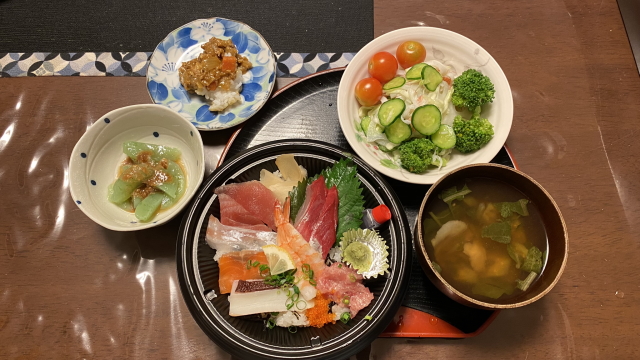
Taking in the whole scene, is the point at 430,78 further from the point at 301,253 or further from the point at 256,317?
the point at 256,317

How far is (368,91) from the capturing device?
192 cm

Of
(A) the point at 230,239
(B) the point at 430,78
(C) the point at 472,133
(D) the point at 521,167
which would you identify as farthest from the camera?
(D) the point at 521,167

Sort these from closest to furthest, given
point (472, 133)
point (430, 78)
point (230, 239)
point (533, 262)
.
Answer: point (533, 262), point (230, 239), point (472, 133), point (430, 78)

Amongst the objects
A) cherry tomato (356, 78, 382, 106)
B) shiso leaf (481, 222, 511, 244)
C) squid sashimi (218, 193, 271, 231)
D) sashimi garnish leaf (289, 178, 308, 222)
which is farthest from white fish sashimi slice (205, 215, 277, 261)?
shiso leaf (481, 222, 511, 244)

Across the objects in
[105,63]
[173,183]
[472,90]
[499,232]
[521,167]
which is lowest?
[521,167]

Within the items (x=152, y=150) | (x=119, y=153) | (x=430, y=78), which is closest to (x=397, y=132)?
(x=430, y=78)

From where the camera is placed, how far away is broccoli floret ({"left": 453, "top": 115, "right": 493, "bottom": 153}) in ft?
6.00

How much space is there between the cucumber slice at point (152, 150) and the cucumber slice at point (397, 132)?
1.14 meters

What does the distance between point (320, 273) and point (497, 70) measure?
1.39m

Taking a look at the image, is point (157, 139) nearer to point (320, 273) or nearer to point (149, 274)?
point (149, 274)

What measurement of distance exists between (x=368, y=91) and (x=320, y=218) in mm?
722

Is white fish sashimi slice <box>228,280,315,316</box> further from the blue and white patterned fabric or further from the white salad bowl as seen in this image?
the blue and white patterned fabric

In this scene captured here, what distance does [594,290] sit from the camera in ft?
6.21

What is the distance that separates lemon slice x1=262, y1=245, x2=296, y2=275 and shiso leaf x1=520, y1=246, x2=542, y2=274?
990 millimetres
